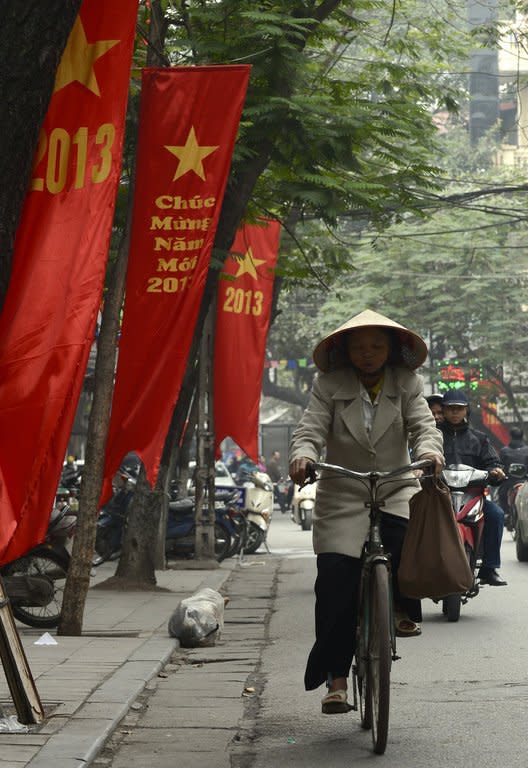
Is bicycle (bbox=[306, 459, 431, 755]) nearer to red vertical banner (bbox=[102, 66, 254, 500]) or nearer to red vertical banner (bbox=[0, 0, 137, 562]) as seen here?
red vertical banner (bbox=[0, 0, 137, 562])

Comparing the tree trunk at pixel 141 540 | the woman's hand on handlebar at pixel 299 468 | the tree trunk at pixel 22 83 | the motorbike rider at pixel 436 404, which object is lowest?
the tree trunk at pixel 141 540

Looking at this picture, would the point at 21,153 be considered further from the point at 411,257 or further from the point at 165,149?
the point at 411,257

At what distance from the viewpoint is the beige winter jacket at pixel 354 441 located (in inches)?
234

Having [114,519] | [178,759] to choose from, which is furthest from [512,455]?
[178,759]

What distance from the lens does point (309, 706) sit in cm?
684

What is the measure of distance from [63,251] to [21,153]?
2.10 ft

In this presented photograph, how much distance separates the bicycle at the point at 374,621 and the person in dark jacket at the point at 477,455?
17.0 feet

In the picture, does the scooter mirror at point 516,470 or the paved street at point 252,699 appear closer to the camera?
the paved street at point 252,699

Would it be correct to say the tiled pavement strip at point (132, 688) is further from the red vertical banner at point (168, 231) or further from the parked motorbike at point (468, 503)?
the parked motorbike at point (468, 503)

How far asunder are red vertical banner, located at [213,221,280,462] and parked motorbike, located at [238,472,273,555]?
307 cm

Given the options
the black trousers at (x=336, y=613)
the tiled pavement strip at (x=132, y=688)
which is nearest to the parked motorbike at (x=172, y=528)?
the tiled pavement strip at (x=132, y=688)

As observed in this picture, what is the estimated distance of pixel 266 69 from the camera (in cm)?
1262

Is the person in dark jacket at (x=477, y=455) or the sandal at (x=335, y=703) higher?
the person in dark jacket at (x=477, y=455)

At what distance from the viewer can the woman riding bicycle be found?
593 centimetres
